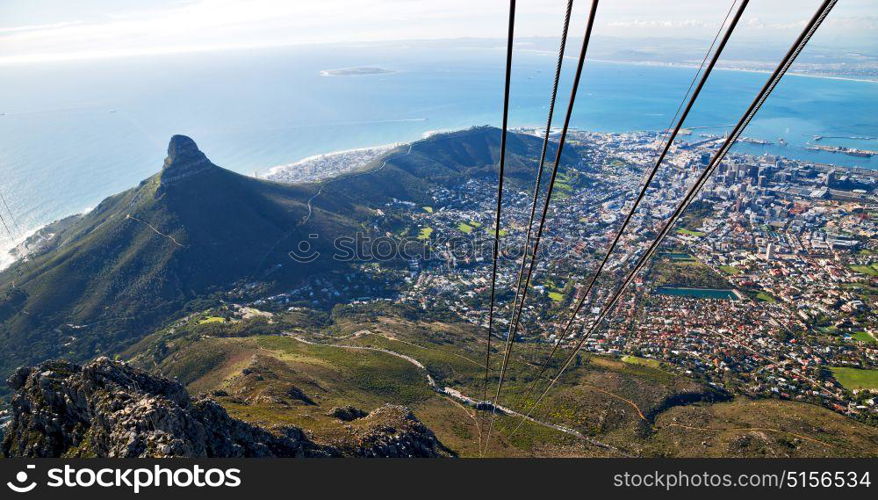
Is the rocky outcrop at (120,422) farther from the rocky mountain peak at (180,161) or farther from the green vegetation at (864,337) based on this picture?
the rocky mountain peak at (180,161)

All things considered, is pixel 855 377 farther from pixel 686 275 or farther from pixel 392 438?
pixel 392 438

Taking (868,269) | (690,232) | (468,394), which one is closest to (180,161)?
(468,394)

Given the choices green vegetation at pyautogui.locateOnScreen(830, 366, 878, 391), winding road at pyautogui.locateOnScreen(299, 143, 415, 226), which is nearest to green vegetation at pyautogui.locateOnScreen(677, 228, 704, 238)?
green vegetation at pyautogui.locateOnScreen(830, 366, 878, 391)

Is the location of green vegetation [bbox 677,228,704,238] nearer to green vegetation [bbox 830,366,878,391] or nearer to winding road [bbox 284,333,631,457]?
green vegetation [bbox 830,366,878,391]

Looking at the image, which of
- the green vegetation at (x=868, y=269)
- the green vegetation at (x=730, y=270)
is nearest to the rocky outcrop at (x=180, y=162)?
the green vegetation at (x=730, y=270)

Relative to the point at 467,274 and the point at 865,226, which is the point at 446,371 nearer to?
the point at 467,274

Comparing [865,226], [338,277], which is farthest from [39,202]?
[865,226]
